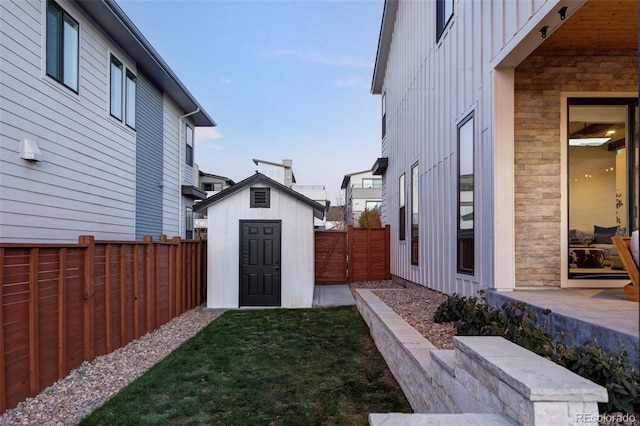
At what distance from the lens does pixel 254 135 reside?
2423 centimetres

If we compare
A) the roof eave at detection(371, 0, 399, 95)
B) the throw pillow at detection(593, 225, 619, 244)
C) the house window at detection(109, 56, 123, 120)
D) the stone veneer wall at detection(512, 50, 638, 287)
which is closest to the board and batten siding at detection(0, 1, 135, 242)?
the house window at detection(109, 56, 123, 120)

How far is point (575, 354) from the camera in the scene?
7.77 feet

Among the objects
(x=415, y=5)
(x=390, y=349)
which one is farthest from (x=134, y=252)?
(x=415, y=5)

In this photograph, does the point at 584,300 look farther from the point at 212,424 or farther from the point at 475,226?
the point at 212,424

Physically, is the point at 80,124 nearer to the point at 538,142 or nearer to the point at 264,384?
the point at 264,384

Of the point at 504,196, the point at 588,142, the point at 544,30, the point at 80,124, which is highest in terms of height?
the point at 544,30

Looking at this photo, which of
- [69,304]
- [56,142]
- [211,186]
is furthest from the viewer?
[211,186]

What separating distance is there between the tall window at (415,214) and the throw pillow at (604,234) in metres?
3.56

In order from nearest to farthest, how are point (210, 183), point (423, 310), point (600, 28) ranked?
point (600, 28) → point (423, 310) → point (210, 183)

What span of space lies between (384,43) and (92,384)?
41.7ft

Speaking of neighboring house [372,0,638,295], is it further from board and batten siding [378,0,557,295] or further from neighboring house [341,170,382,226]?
neighboring house [341,170,382,226]

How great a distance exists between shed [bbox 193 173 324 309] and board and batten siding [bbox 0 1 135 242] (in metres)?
2.23

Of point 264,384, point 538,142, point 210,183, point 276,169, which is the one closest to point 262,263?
point 264,384

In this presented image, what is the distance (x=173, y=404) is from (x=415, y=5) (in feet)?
30.4
